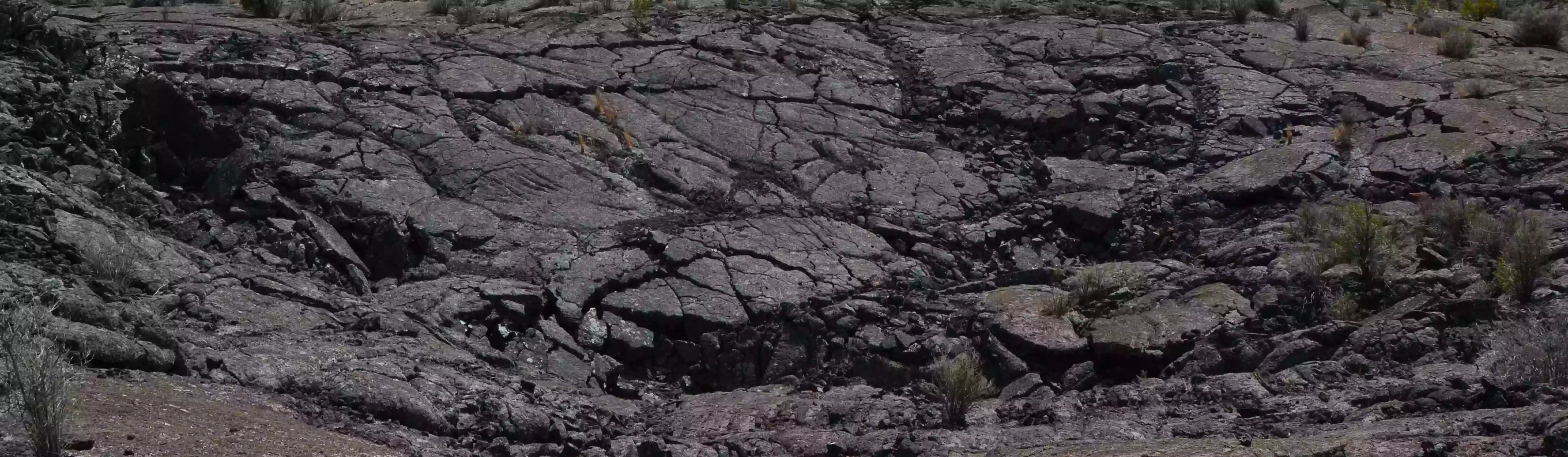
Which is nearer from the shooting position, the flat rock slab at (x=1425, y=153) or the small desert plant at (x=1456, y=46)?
the flat rock slab at (x=1425, y=153)

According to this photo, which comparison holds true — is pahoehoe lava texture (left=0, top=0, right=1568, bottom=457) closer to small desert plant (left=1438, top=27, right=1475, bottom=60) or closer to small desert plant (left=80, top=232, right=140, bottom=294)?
small desert plant (left=80, top=232, right=140, bottom=294)

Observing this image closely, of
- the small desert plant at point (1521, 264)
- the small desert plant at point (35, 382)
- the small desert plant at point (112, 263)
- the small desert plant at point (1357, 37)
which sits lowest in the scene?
the small desert plant at point (1357, 37)

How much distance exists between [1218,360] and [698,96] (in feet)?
18.6

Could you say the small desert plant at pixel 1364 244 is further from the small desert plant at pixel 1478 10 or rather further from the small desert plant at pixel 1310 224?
the small desert plant at pixel 1478 10

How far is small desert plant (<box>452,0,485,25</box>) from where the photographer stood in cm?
1171

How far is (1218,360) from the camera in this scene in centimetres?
655

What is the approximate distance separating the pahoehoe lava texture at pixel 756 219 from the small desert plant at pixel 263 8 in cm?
36

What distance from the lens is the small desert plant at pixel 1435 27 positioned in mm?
12422

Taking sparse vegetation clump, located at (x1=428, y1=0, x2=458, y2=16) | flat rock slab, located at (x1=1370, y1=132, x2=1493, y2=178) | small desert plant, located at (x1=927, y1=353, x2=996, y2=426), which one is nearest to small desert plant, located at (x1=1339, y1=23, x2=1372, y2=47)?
flat rock slab, located at (x1=1370, y1=132, x2=1493, y2=178)

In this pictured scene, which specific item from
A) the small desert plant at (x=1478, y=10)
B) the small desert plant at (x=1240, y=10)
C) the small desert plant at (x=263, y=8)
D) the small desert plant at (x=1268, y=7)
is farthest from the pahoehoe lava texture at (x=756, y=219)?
the small desert plant at (x=1478, y=10)

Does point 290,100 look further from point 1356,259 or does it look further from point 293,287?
point 1356,259

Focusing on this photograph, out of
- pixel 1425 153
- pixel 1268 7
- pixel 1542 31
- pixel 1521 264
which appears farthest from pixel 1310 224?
pixel 1268 7

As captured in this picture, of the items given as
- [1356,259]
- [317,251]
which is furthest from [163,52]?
[1356,259]

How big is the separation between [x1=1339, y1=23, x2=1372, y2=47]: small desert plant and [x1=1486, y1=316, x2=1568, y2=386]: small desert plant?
7.17m
